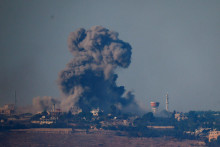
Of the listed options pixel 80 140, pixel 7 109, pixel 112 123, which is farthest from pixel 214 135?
pixel 7 109

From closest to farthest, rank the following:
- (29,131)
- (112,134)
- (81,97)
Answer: (29,131) < (112,134) < (81,97)

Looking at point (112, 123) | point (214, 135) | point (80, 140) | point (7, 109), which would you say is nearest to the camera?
point (80, 140)

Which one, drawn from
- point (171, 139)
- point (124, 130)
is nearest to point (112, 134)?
point (124, 130)

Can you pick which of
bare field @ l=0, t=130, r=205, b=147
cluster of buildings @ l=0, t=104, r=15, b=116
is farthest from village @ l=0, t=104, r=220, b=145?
bare field @ l=0, t=130, r=205, b=147

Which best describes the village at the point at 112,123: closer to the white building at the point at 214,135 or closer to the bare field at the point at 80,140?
the white building at the point at 214,135

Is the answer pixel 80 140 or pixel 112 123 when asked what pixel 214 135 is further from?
pixel 80 140

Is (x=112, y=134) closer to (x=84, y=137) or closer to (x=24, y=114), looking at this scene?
(x=84, y=137)

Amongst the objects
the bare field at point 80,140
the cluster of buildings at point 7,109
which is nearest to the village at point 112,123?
the cluster of buildings at point 7,109

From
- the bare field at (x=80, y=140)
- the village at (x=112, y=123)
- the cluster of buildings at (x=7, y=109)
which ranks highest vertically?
the cluster of buildings at (x=7, y=109)
